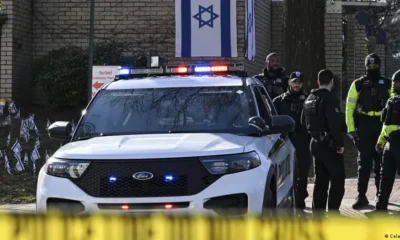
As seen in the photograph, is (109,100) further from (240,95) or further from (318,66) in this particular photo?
(318,66)

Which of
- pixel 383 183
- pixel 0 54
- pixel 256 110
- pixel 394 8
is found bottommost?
pixel 383 183

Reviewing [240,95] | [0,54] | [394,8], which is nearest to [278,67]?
[240,95]

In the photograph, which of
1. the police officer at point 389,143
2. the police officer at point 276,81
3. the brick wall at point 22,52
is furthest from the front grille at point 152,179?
the brick wall at point 22,52

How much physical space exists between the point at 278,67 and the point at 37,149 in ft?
14.8

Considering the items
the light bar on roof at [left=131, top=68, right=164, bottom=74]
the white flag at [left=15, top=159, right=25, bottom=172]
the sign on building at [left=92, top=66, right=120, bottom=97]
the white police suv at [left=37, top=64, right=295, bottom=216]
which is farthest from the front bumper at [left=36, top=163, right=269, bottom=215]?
the white flag at [left=15, top=159, right=25, bottom=172]

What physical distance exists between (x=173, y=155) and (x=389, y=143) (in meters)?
3.48

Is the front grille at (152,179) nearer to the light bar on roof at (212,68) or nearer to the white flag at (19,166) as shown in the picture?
the light bar on roof at (212,68)

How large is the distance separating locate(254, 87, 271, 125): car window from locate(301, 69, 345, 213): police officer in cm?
94

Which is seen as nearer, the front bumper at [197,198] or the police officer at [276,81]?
the front bumper at [197,198]

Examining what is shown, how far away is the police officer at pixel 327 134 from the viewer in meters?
7.66

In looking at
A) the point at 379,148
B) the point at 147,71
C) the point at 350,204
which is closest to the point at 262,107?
the point at 147,71

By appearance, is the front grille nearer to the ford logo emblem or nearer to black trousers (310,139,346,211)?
the ford logo emblem

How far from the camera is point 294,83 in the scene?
8.59 m

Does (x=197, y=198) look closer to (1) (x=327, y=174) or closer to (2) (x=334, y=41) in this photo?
(1) (x=327, y=174)
